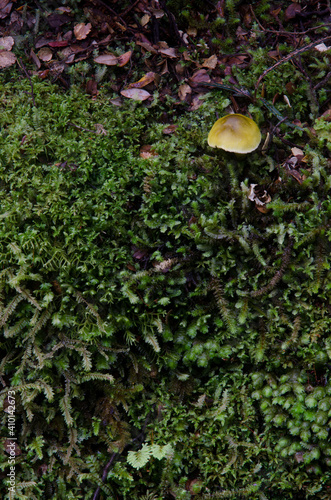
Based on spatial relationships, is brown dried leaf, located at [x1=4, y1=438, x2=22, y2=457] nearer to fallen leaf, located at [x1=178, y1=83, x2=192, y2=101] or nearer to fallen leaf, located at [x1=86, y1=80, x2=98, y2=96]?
fallen leaf, located at [x1=86, y1=80, x2=98, y2=96]

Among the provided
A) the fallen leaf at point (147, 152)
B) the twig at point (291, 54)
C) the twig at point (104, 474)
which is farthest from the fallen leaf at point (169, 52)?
the twig at point (104, 474)

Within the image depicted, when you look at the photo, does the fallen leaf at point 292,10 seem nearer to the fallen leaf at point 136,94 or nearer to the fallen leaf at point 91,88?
the fallen leaf at point 136,94

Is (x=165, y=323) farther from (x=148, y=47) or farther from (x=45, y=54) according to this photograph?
(x=45, y=54)

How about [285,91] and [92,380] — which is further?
[285,91]

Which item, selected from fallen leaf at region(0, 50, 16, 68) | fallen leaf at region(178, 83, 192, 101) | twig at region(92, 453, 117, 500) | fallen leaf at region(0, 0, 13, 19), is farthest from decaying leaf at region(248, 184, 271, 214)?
fallen leaf at region(0, 0, 13, 19)

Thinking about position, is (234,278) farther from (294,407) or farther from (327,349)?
(294,407)

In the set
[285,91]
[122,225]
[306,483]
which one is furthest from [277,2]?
[306,483]
